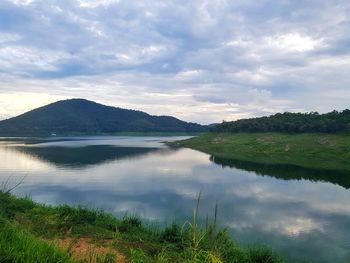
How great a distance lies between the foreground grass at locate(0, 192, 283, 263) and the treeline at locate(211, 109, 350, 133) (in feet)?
320

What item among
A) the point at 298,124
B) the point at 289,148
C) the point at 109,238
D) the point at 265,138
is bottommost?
the point at 289,148

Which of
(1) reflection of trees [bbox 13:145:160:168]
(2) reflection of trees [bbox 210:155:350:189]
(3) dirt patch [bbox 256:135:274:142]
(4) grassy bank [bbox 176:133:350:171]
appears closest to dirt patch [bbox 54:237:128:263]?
(2) reflection of trees [bbox 210:155:350:189]

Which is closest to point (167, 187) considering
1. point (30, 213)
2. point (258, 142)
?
point (30, 213)

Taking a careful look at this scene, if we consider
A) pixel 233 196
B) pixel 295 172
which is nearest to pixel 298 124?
pixel 295 172

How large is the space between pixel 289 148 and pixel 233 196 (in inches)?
2477

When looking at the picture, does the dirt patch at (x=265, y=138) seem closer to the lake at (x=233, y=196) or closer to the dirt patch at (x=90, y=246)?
the lake at (x=233, y=196)

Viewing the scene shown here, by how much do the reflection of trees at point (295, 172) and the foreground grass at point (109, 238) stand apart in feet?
146

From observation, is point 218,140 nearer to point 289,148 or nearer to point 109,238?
point 289,148

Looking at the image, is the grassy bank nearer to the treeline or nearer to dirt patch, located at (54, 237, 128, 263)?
the treeline

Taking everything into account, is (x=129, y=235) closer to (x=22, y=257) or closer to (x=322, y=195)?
(x=22, y=257)

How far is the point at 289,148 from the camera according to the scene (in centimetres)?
10281

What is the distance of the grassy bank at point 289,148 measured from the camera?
8562cm

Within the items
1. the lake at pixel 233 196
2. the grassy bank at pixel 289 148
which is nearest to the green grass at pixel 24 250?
the lake at pixel 233 196

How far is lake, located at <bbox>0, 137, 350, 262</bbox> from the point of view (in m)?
28.1
